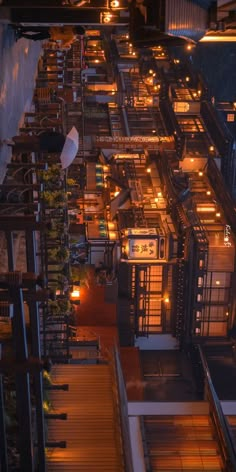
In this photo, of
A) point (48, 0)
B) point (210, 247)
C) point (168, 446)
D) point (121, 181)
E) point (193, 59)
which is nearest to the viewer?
point (48, 0)

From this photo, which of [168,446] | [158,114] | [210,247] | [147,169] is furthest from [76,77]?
[168,446]

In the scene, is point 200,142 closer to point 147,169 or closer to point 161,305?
point 147,169

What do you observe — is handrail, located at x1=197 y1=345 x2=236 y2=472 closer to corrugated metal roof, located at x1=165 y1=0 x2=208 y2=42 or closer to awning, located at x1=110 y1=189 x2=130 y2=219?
corrugated metal roof, located at x1=165 y1=0 x2=208 y2=42

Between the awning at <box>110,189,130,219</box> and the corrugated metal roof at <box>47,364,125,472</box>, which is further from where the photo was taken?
the awning at <box>110,189,130,219</box>

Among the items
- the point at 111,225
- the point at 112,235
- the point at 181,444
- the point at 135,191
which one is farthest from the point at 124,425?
the point at 135,191

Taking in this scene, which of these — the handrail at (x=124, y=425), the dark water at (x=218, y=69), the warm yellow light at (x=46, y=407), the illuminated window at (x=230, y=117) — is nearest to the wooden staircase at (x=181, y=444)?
the handrail at (x=124, y=425)

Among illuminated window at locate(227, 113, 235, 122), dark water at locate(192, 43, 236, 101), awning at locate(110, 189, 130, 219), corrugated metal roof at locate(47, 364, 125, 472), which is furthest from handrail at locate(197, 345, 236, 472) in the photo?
dark water at locate(192, 43, 236, 101)

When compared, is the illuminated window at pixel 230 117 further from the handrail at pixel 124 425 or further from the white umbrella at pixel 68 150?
the white umbrella at pixel 68 150
